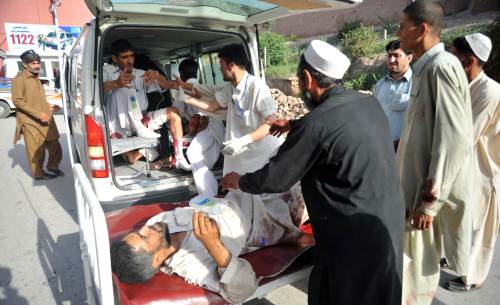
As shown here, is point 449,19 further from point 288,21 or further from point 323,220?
point 323,220

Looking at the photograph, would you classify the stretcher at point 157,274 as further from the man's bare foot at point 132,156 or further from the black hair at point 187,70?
the black hair at point 187,70

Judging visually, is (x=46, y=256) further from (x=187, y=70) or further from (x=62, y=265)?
(x=187, y=70)

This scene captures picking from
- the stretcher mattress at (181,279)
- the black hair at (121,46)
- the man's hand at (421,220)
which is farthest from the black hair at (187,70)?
the man's hand at (421,220)

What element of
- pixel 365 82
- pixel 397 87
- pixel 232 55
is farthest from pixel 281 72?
pixel 232 55

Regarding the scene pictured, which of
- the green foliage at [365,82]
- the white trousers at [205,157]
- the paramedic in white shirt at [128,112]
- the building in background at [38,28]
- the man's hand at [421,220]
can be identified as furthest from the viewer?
the building in background at [38,28]

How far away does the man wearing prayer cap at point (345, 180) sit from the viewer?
153cm

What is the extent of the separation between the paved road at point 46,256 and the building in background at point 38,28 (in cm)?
1599

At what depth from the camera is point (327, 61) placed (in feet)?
5.22

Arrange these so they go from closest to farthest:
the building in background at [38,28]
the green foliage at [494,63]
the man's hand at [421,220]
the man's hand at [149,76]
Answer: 1. the man's hand at [421,220]
2. the man's hand at [149,76]
3. the green foliage at [494,63]
4. the building in background at [38,28]

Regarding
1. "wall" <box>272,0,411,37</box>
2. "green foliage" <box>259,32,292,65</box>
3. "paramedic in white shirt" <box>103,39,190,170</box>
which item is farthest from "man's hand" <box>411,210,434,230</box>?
"wall" <box>272,0,411,37</box>

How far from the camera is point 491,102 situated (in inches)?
90.3

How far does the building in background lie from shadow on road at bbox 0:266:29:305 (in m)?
18.0

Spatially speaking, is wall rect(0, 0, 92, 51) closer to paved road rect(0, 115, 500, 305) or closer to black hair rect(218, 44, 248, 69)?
paved road rect(0, 115, 500, 305)

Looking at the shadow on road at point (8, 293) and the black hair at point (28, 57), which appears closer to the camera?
the shadow on road at point (8, 293)
